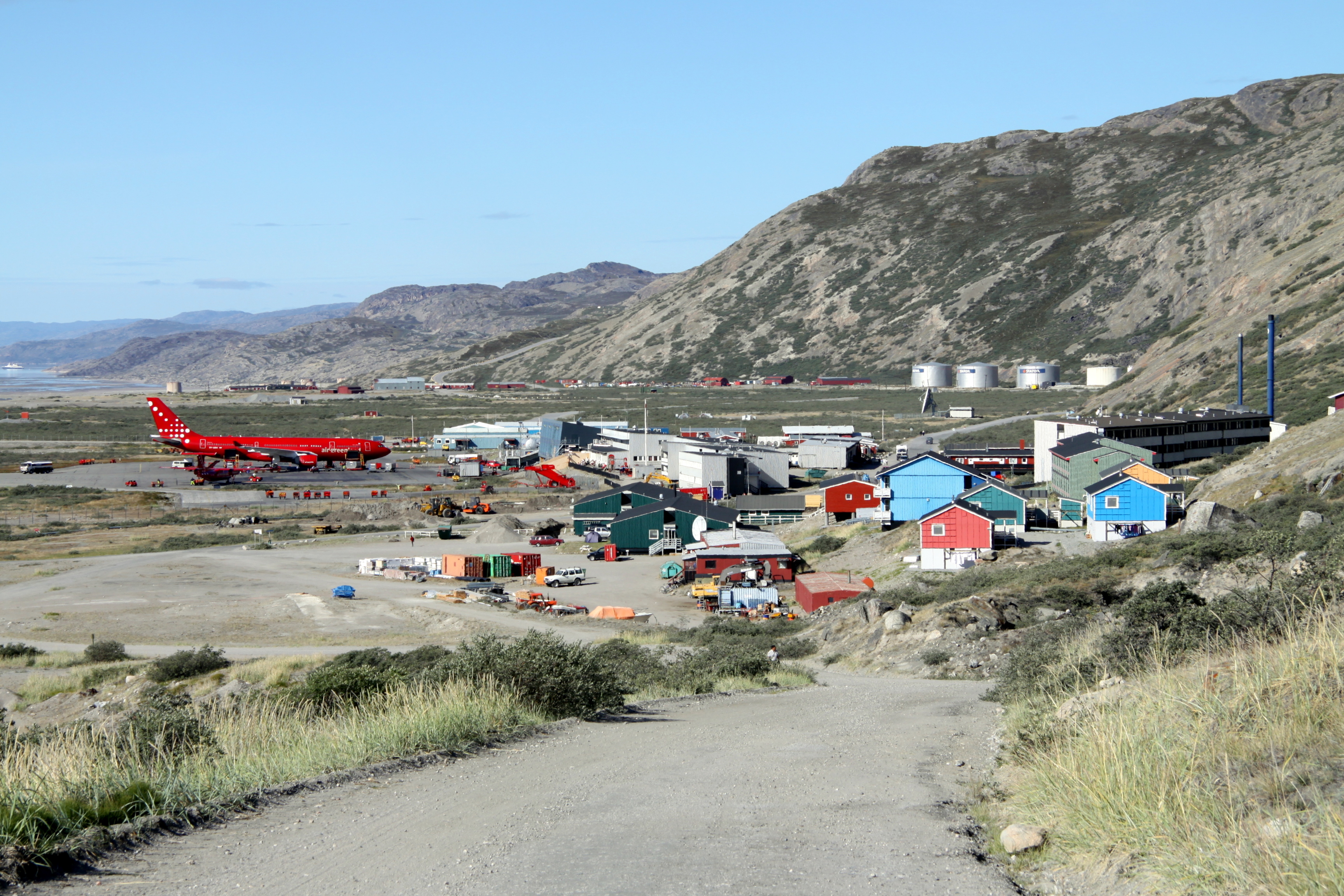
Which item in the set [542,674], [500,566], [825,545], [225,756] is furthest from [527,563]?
[225,756]

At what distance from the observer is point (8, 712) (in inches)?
1169

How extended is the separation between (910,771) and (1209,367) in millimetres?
102843

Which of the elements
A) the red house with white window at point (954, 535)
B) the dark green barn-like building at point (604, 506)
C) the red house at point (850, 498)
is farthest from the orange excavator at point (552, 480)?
the red house with white window at point (954, 535)

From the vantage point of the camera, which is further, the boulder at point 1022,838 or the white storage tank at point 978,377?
the white storage tank at point 978,377

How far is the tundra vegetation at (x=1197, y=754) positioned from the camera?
6.23m

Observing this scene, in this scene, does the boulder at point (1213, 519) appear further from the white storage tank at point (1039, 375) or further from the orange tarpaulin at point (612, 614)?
the white storage tank at point (1039, 375)

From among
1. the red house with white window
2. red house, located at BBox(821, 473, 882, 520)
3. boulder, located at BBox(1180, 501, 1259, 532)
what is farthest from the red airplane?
boulder, located at BBox(1180, 501, 1259, 532)

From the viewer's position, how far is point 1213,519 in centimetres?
3856

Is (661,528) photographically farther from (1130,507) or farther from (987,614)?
(987,614)

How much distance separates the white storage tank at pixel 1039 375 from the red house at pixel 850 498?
126 metres

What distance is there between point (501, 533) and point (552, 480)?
27.9m

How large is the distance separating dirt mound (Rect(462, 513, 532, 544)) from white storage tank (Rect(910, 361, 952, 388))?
130m

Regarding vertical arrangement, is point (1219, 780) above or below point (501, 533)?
above

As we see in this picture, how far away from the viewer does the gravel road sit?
24.0 ft
